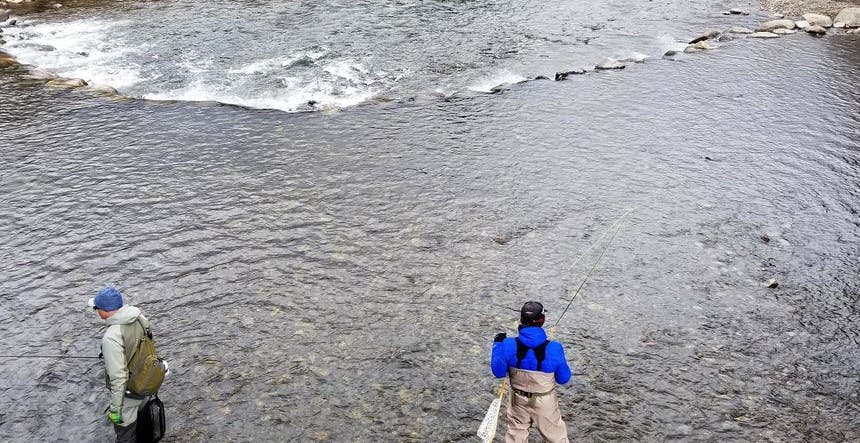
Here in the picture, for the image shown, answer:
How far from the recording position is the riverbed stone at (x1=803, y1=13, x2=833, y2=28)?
25.2 meters

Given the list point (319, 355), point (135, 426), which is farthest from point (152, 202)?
point (135, 426)

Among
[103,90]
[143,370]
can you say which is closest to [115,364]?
[143,370]

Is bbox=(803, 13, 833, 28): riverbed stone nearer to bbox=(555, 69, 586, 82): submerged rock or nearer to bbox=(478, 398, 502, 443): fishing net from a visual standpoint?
bbox=(555, 69, 586, 82): submerged rock

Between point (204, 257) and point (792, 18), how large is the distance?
2629cm

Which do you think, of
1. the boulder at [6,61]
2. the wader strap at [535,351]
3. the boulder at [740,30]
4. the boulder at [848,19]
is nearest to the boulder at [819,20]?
the boulder at [848,19]

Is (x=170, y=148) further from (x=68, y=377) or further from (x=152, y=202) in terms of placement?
(x=68, y=377)

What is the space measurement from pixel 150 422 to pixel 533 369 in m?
4.31

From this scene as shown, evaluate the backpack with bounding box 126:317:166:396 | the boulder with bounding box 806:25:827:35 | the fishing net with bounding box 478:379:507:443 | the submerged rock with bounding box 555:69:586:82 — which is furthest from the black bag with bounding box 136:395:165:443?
the boulder with bounding box 806:25:827:35

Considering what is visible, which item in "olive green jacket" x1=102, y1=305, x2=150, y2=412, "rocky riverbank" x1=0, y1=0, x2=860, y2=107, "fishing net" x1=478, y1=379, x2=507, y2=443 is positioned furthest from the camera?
"rocky riverbank" x1=0, y1=0, x2=860, y2=107

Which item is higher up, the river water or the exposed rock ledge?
the exposed rock ledge

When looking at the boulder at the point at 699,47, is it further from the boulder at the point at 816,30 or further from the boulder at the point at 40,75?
A: the boulder at the point at 40,75

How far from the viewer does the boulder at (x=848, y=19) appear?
2489 centimetres

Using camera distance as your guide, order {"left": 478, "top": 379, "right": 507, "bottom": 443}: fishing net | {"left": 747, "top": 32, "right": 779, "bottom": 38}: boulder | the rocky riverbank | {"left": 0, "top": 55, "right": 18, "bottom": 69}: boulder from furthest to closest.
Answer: {"left": 747, "top": 32, "right": 779, "bottom": 38}: boulder
{"left": 0, "top": 55, "right": 18, "bottom": 69}: boulder
the rocky riverbank
{"left": 478, "top": 379, "right": 507, "bottom": 443}: fishing net

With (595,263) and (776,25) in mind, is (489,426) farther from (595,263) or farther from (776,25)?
(776,25)
